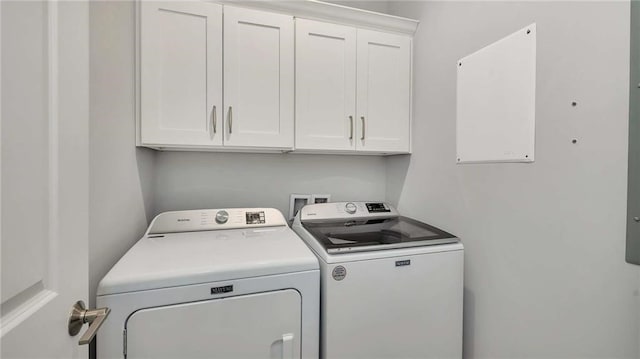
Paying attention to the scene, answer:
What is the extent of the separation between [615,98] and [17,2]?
4.92 ft

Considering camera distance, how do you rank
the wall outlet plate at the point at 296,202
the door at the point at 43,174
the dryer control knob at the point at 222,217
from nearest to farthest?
the door at the point at 43,174, the dryer control knob at the point at 222,217, the wall outlet plate at the point at 296,202

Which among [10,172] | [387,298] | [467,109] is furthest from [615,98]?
[10,172]

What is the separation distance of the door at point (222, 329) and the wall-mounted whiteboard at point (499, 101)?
1097 millimetres

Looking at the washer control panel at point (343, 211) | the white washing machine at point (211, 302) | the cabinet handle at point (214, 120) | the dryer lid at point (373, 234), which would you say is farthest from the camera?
the washer control panel at point (343, 211)

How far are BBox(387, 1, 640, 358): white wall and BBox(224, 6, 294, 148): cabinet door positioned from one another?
93cm

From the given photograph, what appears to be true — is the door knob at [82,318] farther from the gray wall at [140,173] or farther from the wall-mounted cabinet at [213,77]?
the wall-mounted cabinet at [213,77]

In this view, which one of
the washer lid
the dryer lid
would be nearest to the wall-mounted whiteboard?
the dryer lid

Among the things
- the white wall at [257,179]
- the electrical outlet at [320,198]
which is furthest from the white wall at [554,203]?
the electrical outlet at [320,198]

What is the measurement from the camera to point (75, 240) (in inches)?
24.8

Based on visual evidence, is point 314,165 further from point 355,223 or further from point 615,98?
point 615,98

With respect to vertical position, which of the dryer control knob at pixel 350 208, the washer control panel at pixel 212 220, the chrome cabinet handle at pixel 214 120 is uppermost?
the chrome cabinet handle at pixel 214 120

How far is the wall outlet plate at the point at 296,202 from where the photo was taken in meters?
2.01

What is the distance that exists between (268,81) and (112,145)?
2.78 feet

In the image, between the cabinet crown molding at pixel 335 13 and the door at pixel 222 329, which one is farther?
the cabinet crown molding at pixel 335 13
